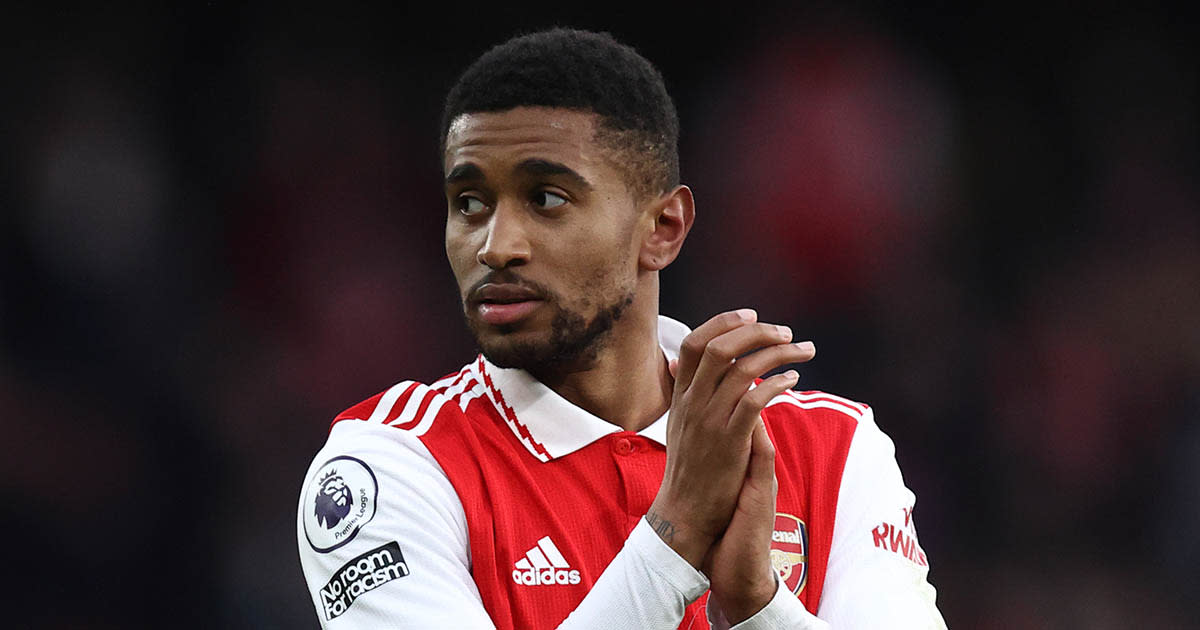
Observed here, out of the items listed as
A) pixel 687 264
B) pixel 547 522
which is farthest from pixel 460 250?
pixel 687 264

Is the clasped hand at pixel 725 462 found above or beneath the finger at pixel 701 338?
beneath

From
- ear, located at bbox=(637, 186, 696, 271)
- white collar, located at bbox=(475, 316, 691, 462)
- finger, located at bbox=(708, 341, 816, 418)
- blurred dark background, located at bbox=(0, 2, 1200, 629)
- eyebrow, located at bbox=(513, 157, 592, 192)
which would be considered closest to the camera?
finger, located at bbox=(708, 341, 816, 418)

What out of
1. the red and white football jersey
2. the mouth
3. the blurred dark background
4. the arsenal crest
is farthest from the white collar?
the blurred dark background

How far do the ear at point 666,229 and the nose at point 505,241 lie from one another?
0.27 m

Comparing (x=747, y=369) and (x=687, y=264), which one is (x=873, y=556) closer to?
(x=747, y=369)

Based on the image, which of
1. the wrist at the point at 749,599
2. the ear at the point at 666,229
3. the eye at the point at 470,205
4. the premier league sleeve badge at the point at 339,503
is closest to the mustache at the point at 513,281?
the eye at the point at 470,205

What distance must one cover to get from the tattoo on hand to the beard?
0.45 m

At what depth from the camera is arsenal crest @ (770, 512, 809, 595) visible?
234cm

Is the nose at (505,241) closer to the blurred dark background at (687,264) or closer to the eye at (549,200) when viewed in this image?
the eye at (549,200)

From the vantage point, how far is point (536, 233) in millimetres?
2330

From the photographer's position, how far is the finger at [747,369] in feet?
6.34

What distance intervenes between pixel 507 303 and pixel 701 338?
0.48m

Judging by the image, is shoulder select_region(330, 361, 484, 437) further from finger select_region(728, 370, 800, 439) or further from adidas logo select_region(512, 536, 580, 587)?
finger select_region(728, 370, 800, 439)

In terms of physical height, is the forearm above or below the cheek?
below
